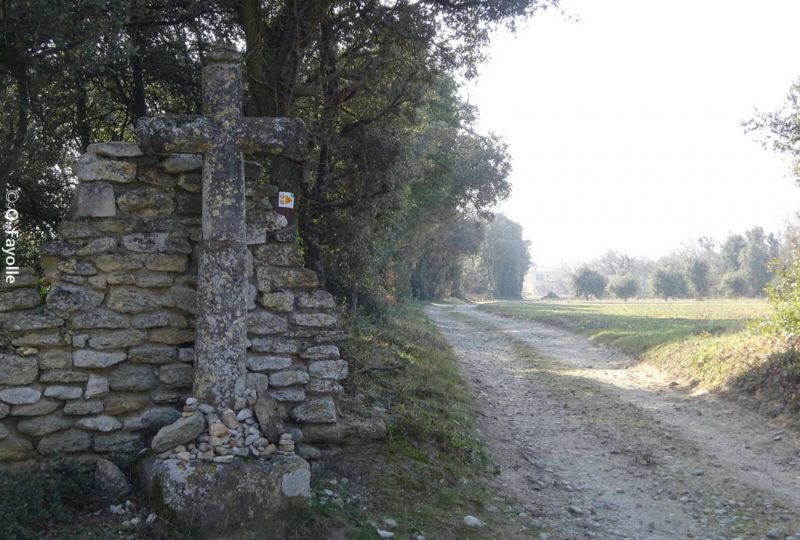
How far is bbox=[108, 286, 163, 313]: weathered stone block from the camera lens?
5.34 m

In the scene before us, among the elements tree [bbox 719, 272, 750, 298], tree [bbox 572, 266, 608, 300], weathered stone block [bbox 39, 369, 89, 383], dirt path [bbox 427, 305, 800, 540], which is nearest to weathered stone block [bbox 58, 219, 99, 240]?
weathered stone block [bbox 39, 369, 89, 383]

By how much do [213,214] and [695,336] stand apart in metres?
14.1

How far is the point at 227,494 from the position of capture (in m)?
4.48

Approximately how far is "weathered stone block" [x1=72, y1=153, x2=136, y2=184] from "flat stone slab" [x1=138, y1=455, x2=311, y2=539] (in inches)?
97.9

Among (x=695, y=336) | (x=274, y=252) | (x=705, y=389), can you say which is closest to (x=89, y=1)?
(x=274, y=252)

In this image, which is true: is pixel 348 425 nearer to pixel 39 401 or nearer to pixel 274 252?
pixel 274 252

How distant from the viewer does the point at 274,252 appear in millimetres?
5844

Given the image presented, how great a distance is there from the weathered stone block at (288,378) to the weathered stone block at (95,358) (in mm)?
1353

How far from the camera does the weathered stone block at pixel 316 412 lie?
19.1 feet

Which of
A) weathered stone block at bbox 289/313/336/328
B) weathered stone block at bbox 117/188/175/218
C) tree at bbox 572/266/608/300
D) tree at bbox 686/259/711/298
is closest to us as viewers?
weathered stone block at bbox 117/188/175/218

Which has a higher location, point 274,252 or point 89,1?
point 89,1

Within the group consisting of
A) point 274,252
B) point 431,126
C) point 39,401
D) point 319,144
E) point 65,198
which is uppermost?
point 431,126

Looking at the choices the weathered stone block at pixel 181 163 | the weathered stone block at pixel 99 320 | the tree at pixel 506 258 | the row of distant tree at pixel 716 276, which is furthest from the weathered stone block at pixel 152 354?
the tree at pixel 506 258

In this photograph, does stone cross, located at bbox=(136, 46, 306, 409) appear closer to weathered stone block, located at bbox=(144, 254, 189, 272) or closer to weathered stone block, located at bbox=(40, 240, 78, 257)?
weathered stone block, located at bbox=(144, 254, 189, 272)
